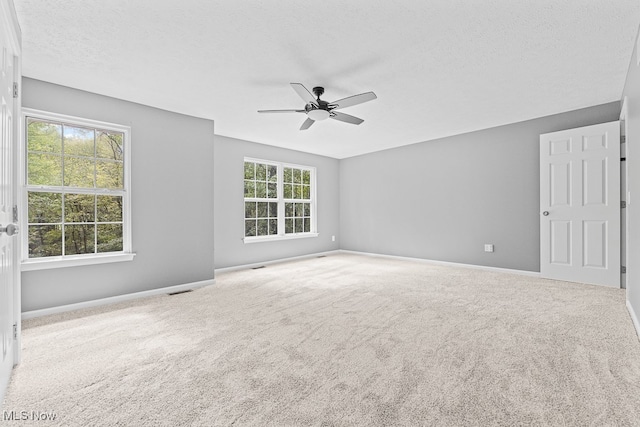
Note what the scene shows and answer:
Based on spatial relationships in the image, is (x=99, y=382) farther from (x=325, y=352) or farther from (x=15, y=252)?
(x=325, y=352)

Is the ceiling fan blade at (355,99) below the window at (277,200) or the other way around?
the other way around

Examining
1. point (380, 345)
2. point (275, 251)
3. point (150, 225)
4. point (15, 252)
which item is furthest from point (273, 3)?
point (275, 251)

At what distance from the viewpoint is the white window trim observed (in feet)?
9.71

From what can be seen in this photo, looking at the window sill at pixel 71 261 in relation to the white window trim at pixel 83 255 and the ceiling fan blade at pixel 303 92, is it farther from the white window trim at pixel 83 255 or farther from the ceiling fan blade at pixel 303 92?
the ceiling fan blade at pixel 303 92

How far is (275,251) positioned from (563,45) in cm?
509

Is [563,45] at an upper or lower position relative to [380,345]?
upper

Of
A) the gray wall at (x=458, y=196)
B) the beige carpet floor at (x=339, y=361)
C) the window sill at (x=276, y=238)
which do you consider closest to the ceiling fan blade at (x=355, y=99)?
the beige carpet floor at (x=339, y=361)

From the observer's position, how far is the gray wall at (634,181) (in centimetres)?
248

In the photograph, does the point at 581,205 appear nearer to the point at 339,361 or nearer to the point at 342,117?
the point at 342,117

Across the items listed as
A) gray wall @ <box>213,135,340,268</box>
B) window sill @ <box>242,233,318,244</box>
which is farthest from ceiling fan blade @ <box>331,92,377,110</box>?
window sill @ <box>242,233,318,244</box>

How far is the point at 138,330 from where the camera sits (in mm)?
2615

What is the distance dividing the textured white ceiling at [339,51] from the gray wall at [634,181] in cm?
25

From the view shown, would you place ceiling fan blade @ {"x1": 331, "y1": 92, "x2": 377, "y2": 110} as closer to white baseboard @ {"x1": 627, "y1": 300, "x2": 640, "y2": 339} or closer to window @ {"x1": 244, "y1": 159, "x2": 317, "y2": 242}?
white baseboard @ {"x1": 627, "y1": 300, "x2": 640, "y2": 339}

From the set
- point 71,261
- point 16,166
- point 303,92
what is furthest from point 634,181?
point 71,261
